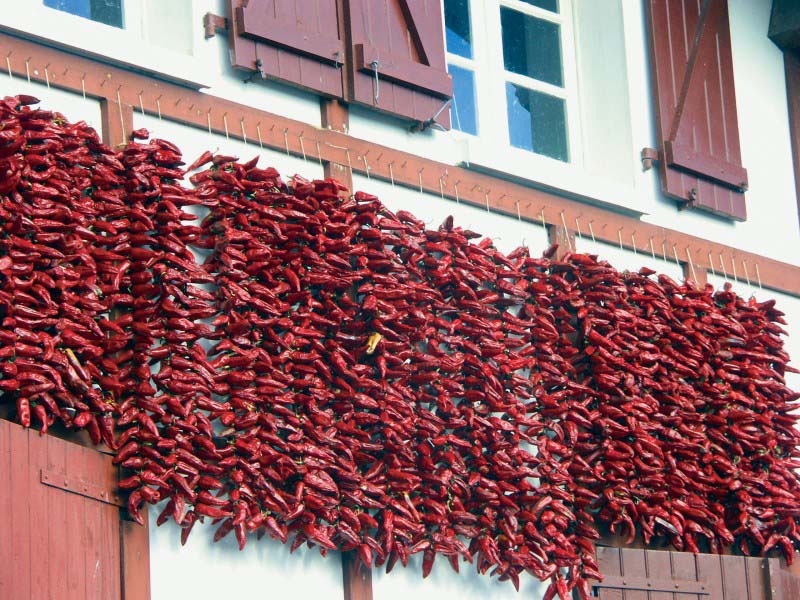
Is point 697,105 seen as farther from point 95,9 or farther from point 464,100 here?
point 95,9

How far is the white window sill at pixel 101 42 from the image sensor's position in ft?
19.5

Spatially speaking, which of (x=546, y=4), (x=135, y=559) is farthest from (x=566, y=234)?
(x=135, y=559)

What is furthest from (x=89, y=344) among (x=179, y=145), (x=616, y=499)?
(x=616, y=499)

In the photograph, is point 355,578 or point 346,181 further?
point 346,181

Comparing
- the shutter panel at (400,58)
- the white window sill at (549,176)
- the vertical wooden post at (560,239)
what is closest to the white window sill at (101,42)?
the shutter panel at (400,58)

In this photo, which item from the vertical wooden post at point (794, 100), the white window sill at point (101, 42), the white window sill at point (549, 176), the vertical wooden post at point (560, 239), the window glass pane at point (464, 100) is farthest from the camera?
A: the vertical wooden post at point (794, 100)

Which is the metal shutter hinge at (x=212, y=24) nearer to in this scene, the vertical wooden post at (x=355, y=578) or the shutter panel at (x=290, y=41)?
the shutter panel at (x=290, y=41)

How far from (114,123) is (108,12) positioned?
0.70 metres

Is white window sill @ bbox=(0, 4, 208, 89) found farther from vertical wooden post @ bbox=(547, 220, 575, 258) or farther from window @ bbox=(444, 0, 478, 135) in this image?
vertical wooden post @ bbox=(547, 220, 575, 258)

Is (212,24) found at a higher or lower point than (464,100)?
lower

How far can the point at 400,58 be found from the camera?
23.4 ft

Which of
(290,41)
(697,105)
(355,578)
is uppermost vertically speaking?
(697,105)

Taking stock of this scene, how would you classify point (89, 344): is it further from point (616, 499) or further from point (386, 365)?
point (616, 499)

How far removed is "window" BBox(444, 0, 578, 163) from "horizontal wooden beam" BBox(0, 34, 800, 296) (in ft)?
1.25
